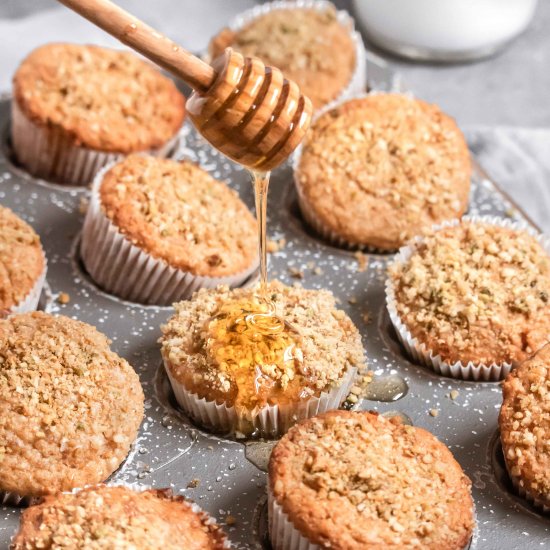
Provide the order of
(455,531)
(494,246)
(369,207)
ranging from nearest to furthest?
(455,531) < (494,246) < (369,207)

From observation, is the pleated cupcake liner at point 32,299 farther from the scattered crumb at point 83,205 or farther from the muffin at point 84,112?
the muffin at point 84,112

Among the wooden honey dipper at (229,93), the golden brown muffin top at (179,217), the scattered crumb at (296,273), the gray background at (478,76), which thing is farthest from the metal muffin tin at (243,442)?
the wooden honey dipper at (229,93)

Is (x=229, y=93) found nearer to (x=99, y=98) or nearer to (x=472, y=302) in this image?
(x=472, y=302)

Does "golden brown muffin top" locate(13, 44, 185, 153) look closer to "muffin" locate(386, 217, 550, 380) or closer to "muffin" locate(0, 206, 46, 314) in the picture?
"muffin" locate(0, 206, 46, 314)

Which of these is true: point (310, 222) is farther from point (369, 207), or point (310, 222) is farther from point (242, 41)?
point (242, 41)

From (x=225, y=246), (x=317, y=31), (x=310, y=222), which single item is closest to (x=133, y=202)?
(x=225, y=246)
